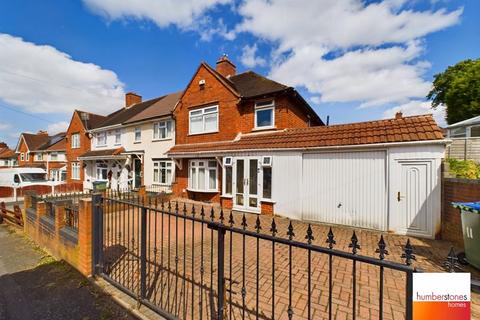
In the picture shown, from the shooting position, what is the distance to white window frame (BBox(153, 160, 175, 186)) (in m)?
15.7

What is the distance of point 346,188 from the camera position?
797 cm

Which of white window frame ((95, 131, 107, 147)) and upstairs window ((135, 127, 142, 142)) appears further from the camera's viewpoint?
white window frame ((95, 131, 107, 147))

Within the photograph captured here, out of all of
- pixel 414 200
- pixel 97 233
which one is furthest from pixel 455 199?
pixel 97 233

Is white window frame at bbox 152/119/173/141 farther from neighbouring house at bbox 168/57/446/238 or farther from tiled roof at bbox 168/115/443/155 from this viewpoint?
tiled roof at bbox 168/115/443/155

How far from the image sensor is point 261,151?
10062mm

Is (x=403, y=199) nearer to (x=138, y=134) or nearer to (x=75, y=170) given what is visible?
(x=138, y=134)

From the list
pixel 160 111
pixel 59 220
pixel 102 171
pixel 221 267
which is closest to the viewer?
pixel 221 267

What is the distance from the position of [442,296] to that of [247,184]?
9271 millimetres

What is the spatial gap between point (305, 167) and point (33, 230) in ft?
31.0

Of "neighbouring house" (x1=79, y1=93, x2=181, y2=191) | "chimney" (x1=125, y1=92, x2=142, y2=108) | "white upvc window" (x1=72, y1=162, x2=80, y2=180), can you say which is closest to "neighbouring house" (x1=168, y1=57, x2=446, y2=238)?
"neighbouring house" (x1=79, y1=93, x2=181, y2=191)

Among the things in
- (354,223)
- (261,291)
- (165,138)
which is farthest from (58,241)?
(165,138)

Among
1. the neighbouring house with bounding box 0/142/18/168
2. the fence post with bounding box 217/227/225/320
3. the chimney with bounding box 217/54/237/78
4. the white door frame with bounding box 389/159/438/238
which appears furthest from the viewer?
the neighbouring house with bounding box 0/142/18/168

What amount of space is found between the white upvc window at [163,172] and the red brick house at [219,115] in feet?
4.86

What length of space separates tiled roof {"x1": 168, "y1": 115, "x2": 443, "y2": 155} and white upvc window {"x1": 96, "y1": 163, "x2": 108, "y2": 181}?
14234mm
